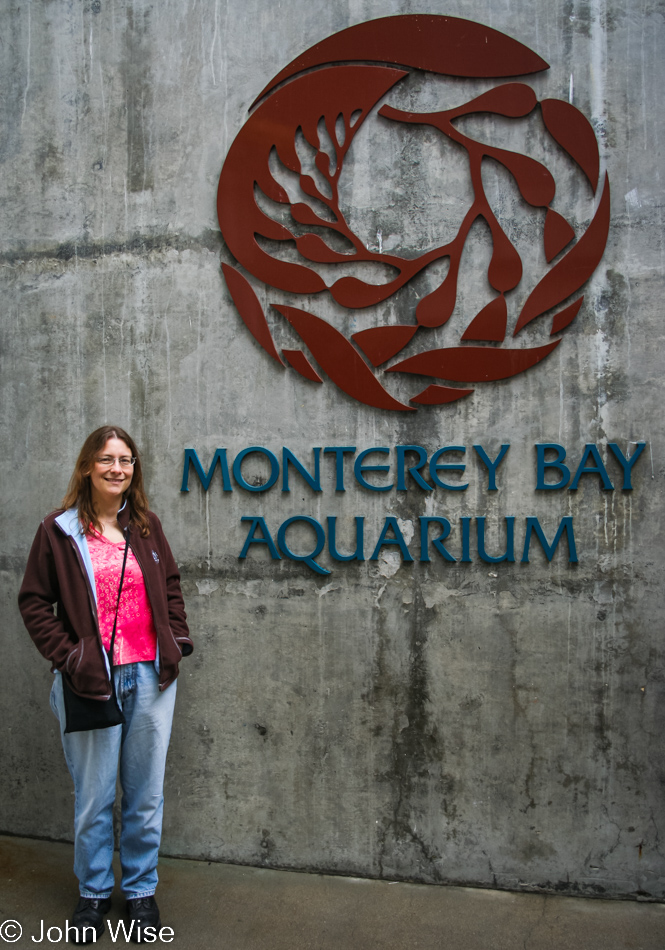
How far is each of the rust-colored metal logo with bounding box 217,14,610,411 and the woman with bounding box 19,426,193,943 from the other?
1.03 m

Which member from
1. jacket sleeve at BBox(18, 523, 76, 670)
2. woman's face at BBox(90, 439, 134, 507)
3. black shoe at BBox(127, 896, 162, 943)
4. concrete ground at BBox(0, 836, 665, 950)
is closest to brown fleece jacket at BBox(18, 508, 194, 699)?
jacket sleeve at BBox(18, 523, 76, 670)

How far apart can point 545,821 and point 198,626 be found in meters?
1.75

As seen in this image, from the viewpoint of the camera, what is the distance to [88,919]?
2738 mm

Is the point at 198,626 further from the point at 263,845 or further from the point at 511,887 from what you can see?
the point at 511,887

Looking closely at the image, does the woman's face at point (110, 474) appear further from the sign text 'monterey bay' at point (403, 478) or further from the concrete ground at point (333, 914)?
the concrete ground at point (333, 914)

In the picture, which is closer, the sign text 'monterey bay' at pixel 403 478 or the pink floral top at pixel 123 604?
the pink floral top at pixel 123 604

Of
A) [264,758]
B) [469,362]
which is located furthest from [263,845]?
[469,362]

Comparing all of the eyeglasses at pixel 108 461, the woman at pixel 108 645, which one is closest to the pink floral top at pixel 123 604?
the woman at pixel 108 645

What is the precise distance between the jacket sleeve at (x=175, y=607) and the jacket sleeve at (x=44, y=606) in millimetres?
389

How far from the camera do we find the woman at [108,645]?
2633 mm

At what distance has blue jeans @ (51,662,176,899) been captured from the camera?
2.71 meters

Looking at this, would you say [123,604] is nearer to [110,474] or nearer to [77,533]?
[77,533]

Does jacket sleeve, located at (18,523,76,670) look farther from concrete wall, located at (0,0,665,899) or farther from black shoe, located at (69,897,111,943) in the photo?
black shoe, located at (69,897,111,943)

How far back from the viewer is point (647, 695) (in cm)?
305
